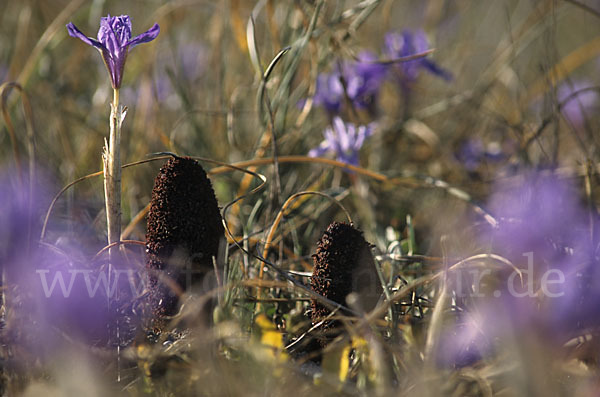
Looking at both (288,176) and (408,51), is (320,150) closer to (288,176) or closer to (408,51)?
(288,176)

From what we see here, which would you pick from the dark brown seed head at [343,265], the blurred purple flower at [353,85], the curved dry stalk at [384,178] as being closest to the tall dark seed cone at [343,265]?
the dark brown seed head at [343,265]

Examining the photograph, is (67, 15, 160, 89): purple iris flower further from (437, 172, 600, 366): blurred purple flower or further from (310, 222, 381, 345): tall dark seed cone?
(437, 172, 600, 366): blurred purple flower

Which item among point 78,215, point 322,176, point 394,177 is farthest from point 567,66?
point 78,215

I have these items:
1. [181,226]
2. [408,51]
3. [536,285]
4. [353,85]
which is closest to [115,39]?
[181,226]

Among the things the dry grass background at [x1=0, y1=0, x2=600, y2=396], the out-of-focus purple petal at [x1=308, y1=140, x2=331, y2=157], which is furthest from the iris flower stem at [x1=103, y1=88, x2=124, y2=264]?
the out-of-focus purple petal at [x1=308, y1=140, x2=331, y2=157]

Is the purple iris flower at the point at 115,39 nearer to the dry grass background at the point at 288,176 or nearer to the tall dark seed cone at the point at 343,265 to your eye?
the dry grass background at the point at 288,176

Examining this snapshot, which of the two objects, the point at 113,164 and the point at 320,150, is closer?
the point at 113,164
